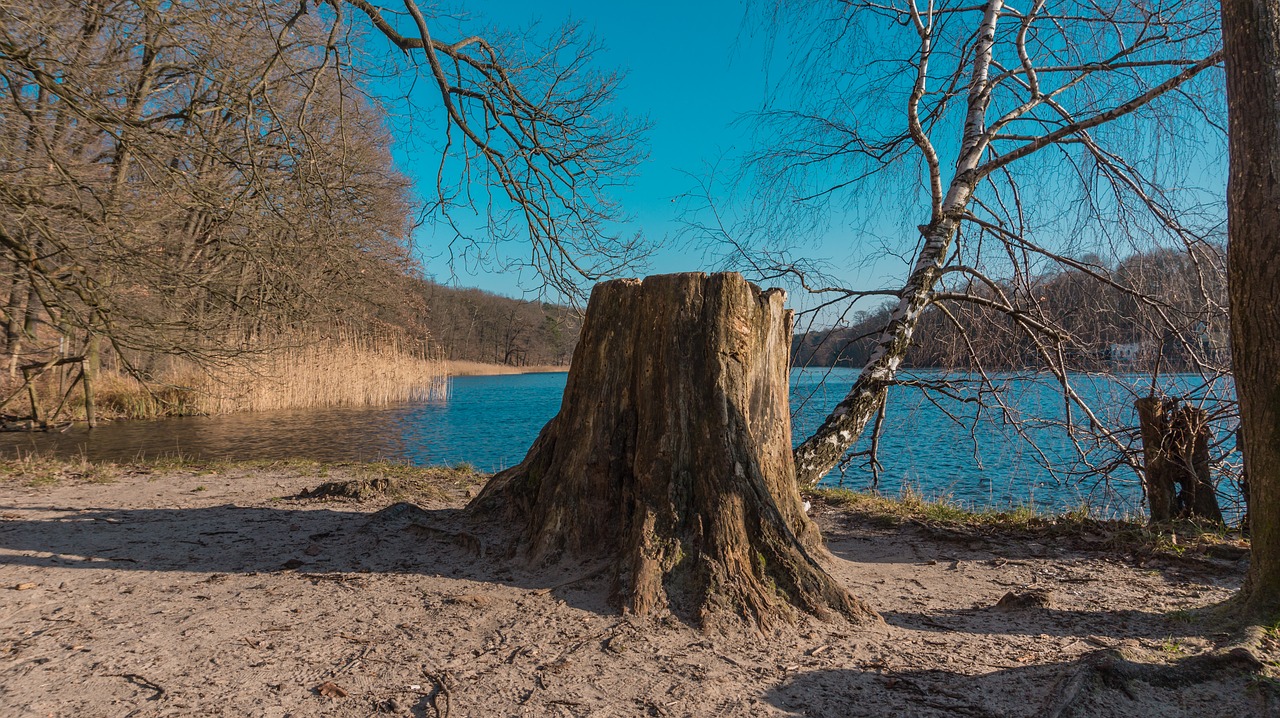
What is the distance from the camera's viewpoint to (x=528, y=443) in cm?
1623

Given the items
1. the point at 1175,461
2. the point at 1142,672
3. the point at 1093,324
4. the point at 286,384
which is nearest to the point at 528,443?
the point at 286,384

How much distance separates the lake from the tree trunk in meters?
2.48

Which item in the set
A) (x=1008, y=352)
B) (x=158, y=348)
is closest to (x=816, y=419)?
(x=1008, y=352)

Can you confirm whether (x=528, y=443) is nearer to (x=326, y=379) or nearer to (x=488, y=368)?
(x=326, y=379)

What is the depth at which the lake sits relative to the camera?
7.16 metres

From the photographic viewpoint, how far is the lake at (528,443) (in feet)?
23.5

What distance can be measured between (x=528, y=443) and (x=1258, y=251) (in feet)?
48.1

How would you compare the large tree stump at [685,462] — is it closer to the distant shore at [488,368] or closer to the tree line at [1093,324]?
the tree line at [1093,324]

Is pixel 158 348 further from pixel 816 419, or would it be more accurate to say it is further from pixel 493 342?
pixel 493 342

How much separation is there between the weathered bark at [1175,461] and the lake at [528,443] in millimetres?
295

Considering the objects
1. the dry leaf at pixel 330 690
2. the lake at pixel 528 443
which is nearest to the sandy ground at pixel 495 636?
the dry leaf at pixel 330 690

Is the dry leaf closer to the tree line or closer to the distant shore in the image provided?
the tree line

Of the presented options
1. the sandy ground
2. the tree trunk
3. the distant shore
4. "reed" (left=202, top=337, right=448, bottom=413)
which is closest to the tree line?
the sandy ground

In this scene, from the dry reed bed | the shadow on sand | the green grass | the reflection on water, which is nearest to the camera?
the shadow on sand
